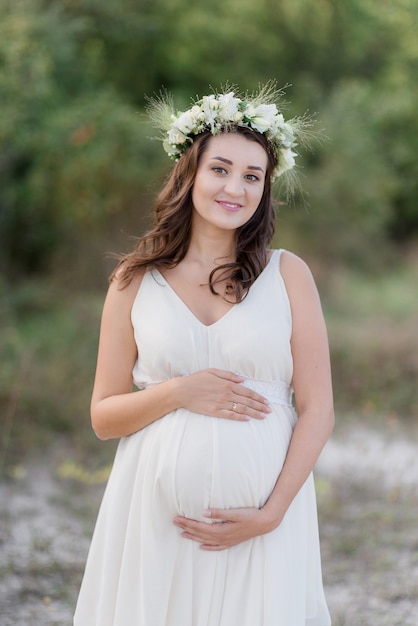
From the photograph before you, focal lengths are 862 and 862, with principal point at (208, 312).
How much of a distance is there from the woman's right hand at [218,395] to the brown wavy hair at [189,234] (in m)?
0.25

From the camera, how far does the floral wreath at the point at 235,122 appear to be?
2615 millimetres

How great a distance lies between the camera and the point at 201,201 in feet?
8.55

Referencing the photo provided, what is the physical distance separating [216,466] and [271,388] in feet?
0.97

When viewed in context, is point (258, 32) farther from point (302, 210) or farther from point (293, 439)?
point (293, 439)

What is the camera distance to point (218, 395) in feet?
8.04

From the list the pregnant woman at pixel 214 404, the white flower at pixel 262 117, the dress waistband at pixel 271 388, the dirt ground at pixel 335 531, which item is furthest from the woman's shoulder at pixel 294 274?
the dirt ground at pixel 335 531

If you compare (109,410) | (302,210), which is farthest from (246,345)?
(302,210)

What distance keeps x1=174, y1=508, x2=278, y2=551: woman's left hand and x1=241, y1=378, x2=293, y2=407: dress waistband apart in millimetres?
340

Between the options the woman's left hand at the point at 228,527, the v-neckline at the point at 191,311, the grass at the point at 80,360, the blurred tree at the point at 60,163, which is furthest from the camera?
the blurred tree at the point at 60,163

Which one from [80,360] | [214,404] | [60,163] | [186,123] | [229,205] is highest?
[60,163]

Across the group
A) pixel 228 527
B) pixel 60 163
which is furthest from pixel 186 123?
pixel 60 163

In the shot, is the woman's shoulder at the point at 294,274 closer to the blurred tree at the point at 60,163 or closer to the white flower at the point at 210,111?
the white flower at the point at 210,111

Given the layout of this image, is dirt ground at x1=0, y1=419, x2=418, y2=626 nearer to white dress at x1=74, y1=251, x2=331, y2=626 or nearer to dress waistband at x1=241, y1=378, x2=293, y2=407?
white dress at x1=74, y1=251, x2=331, y2=626

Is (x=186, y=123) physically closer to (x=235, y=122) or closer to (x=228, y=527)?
(x=235, y=122)
